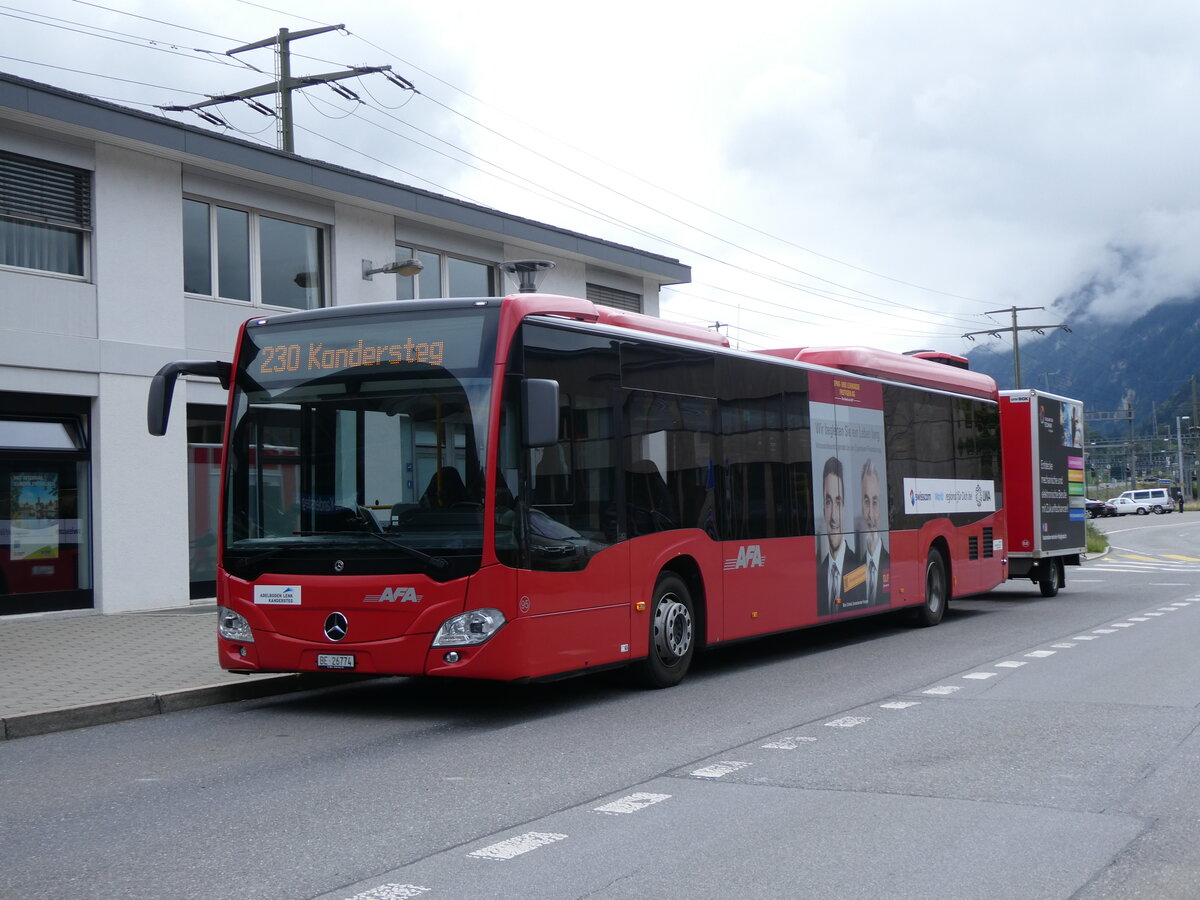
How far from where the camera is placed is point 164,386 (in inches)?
391

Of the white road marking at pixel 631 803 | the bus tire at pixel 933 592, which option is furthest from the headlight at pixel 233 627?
the bus tire at pixel 933 592

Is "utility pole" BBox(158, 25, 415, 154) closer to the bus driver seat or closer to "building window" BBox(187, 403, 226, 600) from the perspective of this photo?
"building window" BBox(187, 403, 226, 600)

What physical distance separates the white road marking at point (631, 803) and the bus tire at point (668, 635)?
388cm

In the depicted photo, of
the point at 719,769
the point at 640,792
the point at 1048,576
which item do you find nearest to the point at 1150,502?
the point at 1048,576

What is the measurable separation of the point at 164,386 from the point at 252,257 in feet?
33.1

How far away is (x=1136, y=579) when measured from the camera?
26125 millimetres

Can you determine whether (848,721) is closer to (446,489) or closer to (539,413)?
(539,413)

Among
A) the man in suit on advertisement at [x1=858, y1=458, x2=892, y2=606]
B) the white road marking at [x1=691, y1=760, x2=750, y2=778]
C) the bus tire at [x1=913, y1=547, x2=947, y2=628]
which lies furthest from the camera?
the bus tire at [x1=913, y1=547, x2=947, y2=628]

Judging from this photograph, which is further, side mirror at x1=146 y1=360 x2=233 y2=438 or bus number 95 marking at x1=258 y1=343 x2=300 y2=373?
bus number 95 marking at x1=258 y1=343 x2=300 y2=373

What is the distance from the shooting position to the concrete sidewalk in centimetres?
962

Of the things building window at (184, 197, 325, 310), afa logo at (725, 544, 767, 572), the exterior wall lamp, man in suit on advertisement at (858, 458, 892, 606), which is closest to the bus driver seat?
afa logo at (725, 544, 767, 572)

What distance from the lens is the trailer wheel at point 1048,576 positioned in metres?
21.6

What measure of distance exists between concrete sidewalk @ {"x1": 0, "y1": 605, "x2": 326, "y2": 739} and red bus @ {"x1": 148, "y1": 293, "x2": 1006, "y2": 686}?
749mm

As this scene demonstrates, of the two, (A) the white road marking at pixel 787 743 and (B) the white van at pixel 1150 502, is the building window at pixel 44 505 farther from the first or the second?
(B) the white van at pixel 1150 502
